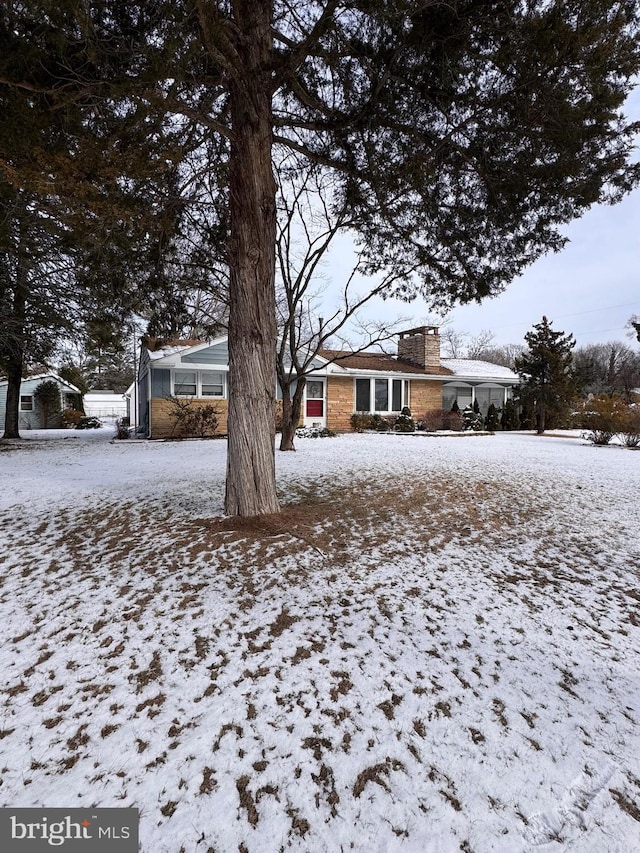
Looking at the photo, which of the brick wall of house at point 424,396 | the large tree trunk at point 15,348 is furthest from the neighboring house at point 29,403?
the brick wall of house at point 424,396

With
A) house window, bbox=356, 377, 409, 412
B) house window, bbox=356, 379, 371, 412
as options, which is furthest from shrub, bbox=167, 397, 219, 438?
house window, bbox=356, 377, 409, 412

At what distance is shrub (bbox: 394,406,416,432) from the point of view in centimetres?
1769

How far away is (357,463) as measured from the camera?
877cm

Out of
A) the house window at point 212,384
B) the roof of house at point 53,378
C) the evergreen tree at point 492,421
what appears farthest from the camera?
the roof of house at point 53,378

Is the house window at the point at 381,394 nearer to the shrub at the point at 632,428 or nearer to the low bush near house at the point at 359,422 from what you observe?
the low bush near house at the point at 359,422

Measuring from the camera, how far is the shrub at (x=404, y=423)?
17688mm

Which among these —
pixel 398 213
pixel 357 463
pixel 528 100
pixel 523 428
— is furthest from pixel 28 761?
pixel 523 428

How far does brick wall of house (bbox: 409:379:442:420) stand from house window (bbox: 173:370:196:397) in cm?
1012

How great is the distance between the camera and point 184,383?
616 inches

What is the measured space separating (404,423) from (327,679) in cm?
1615

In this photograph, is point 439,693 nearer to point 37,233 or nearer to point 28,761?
point 28,761

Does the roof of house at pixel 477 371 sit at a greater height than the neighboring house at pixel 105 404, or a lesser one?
greater

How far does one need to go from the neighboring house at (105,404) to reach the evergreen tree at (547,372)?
3947 centimetres

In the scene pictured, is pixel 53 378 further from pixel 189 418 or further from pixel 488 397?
pixel 488 397
